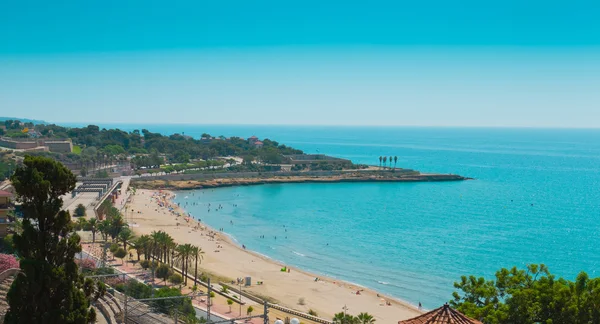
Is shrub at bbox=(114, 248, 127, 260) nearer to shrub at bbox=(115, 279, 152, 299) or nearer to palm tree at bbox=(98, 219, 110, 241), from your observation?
palm tree at bbox=(98, 219, 110, 241)

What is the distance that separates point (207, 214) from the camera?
67812 millimetres

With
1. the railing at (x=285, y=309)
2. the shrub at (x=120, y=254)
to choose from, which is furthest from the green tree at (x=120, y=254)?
the railing at (x=285, y=309)

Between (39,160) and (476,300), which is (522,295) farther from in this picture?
(39,160)

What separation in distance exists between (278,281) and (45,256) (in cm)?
2663

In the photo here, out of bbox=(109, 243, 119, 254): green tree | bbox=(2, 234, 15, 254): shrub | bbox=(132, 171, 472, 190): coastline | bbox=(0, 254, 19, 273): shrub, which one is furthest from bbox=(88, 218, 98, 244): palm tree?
bbox=(132, 171, 472, 190): coastline

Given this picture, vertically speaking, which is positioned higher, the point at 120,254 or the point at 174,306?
the point at 174,306

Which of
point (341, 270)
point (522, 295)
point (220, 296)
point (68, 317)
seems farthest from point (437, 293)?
point (68, 317)

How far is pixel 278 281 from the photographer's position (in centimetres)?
3822

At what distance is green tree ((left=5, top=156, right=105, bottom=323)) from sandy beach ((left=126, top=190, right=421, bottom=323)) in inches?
779

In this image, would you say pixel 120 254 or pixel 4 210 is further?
pixel 120 254

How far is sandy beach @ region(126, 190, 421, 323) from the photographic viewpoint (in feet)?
108

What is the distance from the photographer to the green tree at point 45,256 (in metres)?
12.3

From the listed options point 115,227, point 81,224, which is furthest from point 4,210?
point 81,224

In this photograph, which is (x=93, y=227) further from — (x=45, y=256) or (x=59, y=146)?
(x=59, y=146)
